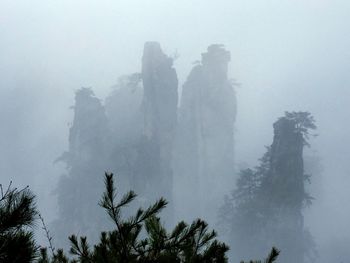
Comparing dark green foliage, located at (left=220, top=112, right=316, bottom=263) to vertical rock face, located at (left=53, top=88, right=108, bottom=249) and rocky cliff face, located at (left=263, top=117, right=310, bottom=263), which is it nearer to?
rocky cliff face, located at (left=263, top=117, right=310, bottom=263)

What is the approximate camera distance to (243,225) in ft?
160

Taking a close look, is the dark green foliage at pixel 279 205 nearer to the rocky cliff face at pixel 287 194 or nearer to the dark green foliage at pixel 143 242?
the rocky cliff face at pixel 287 194

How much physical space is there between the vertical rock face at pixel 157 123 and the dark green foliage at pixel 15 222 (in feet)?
171

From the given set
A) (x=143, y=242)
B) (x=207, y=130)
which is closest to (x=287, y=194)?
(x=207, y=130)

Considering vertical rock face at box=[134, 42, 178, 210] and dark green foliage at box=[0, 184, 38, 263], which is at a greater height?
vertical rock face at box=[134, 42, 178, 210]

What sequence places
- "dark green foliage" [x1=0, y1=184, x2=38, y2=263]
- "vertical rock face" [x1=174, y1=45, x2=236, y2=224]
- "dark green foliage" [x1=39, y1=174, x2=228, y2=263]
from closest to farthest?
"dark green foliage" [x1=0, y1=184, x2=38, y2=263]
"dark green foliage" [x1=39, y1=174, x2=228, y2=263]
"vertical rock face" [x1=174, y1=45, x2=236, y2=224]

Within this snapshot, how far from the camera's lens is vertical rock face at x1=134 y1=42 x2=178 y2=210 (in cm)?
5662

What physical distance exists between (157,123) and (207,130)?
30.6ft

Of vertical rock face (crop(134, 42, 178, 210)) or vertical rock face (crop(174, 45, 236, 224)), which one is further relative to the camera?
vertical rock face (crop(174, 45, 236, 224))

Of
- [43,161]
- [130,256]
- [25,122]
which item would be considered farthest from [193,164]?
[130,256]

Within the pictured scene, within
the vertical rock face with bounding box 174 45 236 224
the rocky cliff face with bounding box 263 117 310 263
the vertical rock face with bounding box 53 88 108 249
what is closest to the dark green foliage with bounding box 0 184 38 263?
the rocky cliff face with bounding box 263 117 310 263

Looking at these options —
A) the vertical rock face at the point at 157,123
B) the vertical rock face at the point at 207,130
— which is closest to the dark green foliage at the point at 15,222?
the vertical rock face at the point at 157,123

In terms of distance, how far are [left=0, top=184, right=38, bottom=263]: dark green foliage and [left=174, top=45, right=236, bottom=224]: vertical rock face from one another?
59.6m

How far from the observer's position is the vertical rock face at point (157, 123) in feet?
186
